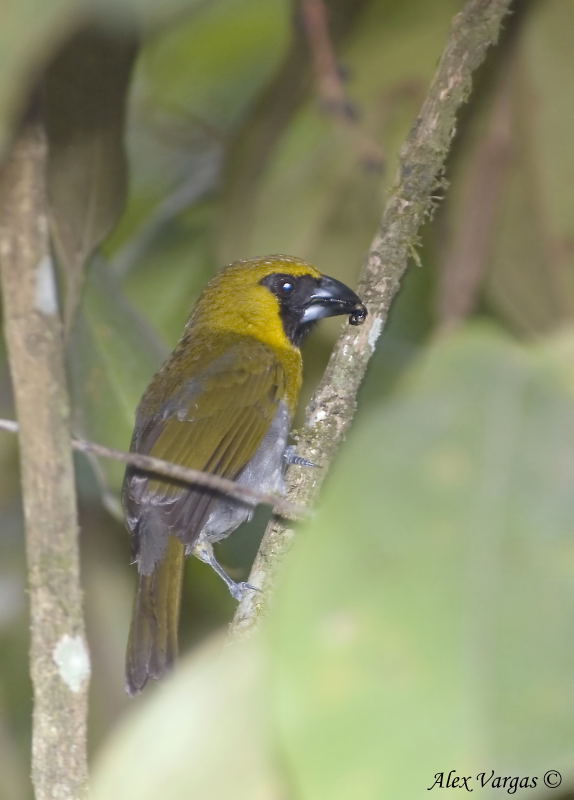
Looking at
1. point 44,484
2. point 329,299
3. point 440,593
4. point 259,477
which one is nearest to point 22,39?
point 440,593

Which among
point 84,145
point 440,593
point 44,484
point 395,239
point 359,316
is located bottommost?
point 44,484

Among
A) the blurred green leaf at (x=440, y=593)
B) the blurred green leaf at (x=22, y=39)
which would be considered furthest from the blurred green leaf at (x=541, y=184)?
the blurred green leaf at (x=22, y=39)

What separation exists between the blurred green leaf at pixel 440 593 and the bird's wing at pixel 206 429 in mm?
1872

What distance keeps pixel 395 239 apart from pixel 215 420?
0.94 m

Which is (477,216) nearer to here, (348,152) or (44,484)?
Result: (348,152)

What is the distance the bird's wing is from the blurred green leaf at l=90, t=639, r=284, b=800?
1.74 meters

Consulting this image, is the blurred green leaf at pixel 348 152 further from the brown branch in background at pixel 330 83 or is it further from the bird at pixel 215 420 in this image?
the bird at pixel 215 420

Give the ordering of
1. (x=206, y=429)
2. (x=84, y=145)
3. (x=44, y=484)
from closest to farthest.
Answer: (x=44, y=484)
(x=84, y=145)
(x=206, y=429)

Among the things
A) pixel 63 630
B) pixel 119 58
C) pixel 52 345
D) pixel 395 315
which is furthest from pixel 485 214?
pixel 63 630

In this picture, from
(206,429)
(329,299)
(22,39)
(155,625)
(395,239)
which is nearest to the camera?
(22,39)

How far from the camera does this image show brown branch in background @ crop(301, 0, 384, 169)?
3.35m

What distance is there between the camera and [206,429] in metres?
3.19

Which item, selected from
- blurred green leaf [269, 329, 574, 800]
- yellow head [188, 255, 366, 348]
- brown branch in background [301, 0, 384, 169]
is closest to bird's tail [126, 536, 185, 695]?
yellow head [188, 255, 366, 348]

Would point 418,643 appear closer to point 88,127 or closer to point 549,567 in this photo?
point 549,567
